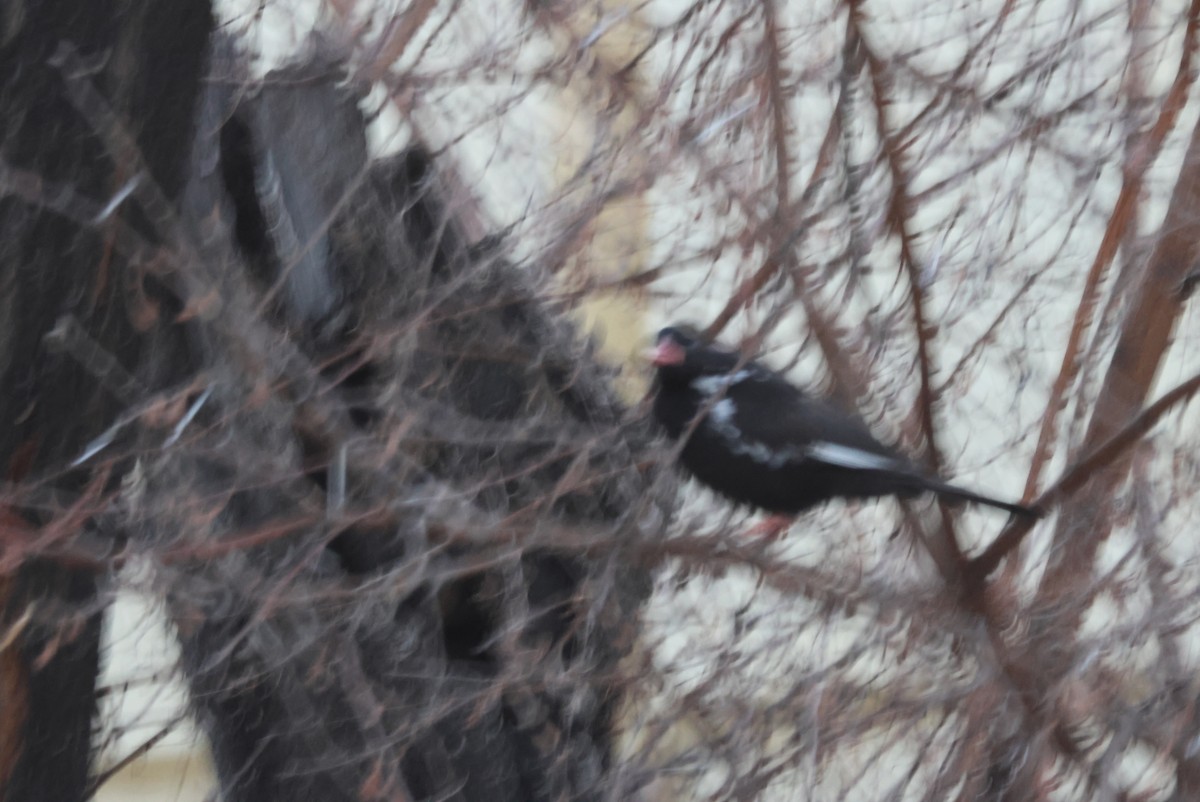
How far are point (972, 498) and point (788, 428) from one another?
2.10ft

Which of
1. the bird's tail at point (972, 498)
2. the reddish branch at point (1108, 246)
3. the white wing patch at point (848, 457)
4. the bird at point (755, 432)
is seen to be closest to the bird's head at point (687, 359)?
the bird at point (755, 432)

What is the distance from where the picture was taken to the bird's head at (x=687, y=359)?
4055 mm

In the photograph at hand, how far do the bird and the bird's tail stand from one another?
0.17m

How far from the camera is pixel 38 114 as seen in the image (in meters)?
3.28

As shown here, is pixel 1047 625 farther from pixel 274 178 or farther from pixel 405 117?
pixel 274 178

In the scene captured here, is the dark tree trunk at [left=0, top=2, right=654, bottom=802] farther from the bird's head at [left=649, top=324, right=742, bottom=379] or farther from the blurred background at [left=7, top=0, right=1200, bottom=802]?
the bird's head at [left=649, top=324, right=742, bottom=379]

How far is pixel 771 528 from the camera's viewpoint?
13.5ft

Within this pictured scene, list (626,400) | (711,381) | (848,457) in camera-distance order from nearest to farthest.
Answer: (848,457) < (711,381) < (626,400)

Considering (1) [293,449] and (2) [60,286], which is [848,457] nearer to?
(1) [293,449]

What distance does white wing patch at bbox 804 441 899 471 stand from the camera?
3664 millimetres

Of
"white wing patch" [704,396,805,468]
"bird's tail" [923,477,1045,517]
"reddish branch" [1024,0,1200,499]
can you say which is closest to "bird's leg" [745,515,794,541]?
"white wing patch" [704,396,805,468]

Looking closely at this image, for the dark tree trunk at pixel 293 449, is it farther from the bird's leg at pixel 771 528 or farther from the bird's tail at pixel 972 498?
the bird's tail at pixel 972 498

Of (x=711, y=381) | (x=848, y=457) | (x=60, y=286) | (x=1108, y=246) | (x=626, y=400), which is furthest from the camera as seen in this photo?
(x=626, y=400)

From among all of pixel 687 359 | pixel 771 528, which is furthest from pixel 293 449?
pixel 771 528
